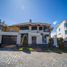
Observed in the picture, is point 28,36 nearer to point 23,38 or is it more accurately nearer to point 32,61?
point 23,38

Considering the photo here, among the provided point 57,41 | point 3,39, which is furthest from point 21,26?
point 57,41

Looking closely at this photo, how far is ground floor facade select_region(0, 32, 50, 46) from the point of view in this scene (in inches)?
923

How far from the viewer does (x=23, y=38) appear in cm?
2416

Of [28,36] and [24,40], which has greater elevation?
[28,36]

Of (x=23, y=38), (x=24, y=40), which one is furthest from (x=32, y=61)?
(x=23, y=38)

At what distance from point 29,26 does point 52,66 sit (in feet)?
73.9

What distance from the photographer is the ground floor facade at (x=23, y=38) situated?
76.9 ft

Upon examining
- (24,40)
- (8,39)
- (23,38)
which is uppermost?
(23,38)

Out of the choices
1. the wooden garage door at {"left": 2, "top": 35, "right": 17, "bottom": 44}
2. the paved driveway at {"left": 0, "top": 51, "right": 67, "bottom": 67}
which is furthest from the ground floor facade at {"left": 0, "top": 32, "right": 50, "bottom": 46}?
the paved driveway at {"left": 0, "top": 51, "right": 67, "bottom": 67}

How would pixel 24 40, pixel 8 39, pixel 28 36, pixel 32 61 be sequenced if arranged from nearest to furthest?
pixel 32 61, pixel 28 36, pixel 24 40, pixel 8 39

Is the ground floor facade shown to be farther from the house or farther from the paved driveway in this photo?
the paved driveway

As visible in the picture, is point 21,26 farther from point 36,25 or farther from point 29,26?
point 36,25

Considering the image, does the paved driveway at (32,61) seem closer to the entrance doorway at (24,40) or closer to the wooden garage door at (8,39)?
the entrance doorway at (24,40)

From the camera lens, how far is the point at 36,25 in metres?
29.1
